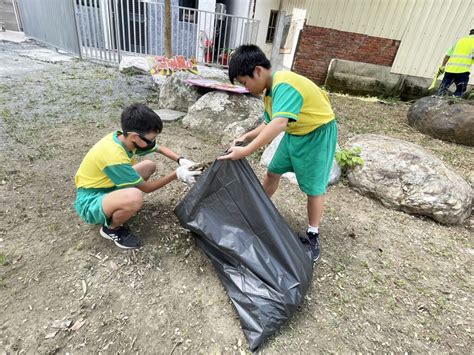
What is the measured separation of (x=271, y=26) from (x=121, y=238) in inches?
354

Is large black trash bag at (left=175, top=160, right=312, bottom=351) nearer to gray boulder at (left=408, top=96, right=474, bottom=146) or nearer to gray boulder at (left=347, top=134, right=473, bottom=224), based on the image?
gray boulder at (left=347, top=134, right=473, bottom=224)

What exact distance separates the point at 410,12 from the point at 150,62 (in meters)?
6.01

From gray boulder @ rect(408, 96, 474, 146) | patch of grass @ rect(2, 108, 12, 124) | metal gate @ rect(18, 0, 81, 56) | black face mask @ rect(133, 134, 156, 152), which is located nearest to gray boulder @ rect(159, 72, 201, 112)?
patch of grass @ rect(2, 108, 12, 124)

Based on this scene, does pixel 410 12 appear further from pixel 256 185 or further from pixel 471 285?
pixel 256 185

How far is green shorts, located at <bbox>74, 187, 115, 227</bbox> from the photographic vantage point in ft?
5.46

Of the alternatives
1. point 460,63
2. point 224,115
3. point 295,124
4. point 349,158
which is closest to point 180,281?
point 295,124

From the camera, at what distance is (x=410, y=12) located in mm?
6516

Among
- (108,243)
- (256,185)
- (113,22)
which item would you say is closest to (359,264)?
(256,185)

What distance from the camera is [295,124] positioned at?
67.3 inches

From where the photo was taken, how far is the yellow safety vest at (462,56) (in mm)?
5484

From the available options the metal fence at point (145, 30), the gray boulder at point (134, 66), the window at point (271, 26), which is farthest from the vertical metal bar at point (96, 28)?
the window at point (271, 26)

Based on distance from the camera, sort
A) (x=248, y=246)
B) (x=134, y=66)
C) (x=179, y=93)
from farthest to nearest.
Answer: (x=134, y=66)
(x=179, y=93)
(x=248, y=246)

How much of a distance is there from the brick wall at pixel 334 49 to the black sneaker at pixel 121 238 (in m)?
6.37

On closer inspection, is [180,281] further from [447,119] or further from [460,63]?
[460,63]
